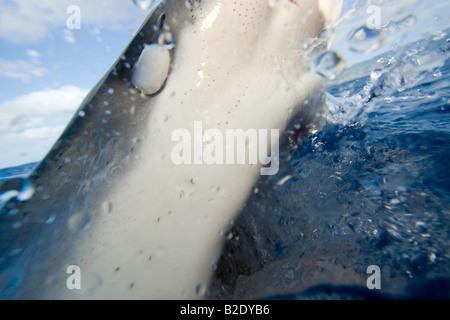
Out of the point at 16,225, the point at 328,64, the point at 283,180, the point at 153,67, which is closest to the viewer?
the point at 153,67

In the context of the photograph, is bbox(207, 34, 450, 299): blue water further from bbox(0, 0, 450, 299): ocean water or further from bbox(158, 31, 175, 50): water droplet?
bbox(158, 31, 175, 50): water droplet

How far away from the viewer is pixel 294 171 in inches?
57.1

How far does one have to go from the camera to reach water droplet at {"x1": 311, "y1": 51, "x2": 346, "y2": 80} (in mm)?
1145

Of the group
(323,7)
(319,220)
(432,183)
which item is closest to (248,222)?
(319,220)

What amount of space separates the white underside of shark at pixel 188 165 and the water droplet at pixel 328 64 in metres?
0.21

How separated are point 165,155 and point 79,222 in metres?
0.49

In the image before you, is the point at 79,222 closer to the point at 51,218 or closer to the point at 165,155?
the point at 51,218

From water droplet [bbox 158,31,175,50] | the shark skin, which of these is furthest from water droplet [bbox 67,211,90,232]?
water droplet [bbox 158,31,175,50]

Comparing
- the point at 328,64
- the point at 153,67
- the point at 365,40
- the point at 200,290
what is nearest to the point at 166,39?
the point at 153,67

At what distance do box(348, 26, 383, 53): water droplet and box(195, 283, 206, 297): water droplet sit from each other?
6.33 feet

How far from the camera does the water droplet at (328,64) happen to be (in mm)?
1145

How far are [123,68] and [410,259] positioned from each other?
1491 millimetres

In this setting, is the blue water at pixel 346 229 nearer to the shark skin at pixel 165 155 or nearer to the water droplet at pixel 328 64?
the shark skin at pixel 165 155

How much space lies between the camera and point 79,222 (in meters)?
0.94
